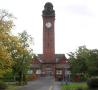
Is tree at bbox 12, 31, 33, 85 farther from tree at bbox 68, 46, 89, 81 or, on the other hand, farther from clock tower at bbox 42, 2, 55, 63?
clock tower at bbox 42, 2, 55, 63

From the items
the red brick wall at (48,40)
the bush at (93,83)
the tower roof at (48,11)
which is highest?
the tower roof at (48,11)

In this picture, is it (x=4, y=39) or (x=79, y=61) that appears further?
(x=79, y=61)

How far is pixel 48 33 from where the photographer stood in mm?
149750

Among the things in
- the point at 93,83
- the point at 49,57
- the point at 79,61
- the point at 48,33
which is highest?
the point at 48,33

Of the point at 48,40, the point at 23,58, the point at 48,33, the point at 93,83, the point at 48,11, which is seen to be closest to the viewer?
the point at 93,83

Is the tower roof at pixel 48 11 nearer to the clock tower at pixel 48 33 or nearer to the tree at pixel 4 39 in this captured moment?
the clock tower at pixel 48 33

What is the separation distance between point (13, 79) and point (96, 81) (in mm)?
63765

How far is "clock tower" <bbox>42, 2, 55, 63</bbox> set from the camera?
149375 mm

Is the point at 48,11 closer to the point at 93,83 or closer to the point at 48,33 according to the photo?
the point at 48,33

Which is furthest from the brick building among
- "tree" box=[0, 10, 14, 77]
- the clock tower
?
Result: "tree" box=[0, 10, 14, 77]

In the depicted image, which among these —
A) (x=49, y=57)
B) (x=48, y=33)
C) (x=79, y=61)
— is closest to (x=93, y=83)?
(x=79, y=61)

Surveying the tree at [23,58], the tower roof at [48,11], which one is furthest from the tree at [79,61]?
the tower roof at [48,11]

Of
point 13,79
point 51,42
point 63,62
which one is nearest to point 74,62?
point 13,79

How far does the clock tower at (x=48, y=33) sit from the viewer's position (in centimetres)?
14938
